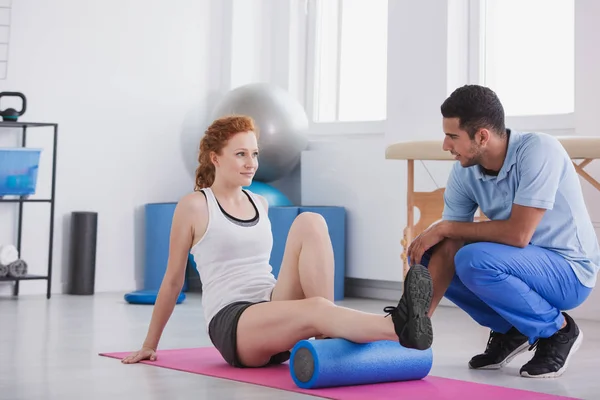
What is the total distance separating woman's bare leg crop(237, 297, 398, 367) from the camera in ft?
7.48

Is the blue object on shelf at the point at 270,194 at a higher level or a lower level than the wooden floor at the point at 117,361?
higher

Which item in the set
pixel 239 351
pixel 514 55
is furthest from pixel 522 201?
pixel 514 55

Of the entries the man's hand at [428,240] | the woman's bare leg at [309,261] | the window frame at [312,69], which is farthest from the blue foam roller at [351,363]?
the window frame at [312,69]

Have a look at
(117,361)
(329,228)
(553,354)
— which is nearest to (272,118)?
(329,228)

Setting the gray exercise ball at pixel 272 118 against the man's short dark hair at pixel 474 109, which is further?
the gray exercise ball at pixel 272 118

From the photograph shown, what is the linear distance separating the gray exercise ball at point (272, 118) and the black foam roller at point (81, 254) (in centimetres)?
95

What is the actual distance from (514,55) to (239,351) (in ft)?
9.50

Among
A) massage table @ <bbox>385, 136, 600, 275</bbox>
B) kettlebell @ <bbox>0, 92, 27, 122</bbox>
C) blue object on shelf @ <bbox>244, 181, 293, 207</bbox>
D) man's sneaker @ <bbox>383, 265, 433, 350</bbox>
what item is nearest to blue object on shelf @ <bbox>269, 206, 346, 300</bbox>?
blue object on shelf @ <bbox>244, 181, 293, 207</bbox>

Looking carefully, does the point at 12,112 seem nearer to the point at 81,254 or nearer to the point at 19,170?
the point at 19,170

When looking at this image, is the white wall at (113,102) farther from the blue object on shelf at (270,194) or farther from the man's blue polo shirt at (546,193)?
the man's blue polo shirt at (546,193)

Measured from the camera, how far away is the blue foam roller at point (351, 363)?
2.30 m

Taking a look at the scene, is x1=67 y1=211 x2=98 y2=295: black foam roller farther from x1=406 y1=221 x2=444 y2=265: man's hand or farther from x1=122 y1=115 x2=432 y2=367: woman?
x1=406 y1=221 x2=444 y2=265: man's hand

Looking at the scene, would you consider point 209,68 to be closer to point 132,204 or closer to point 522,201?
point 132,204

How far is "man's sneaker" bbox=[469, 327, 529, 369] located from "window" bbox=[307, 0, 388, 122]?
9.54ft
